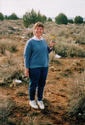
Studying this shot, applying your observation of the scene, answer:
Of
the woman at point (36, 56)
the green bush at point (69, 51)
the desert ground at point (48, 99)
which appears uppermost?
the woman at point (36, 56)

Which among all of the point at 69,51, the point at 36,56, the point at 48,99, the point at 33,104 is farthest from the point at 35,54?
the point at 69,51

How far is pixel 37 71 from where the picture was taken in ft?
11.0

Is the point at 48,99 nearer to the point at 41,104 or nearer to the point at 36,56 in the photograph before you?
the point at 41,104

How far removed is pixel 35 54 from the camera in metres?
3.26

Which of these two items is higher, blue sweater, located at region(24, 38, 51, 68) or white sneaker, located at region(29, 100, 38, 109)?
blue sweater, located at region(24, 38, 51, 68)

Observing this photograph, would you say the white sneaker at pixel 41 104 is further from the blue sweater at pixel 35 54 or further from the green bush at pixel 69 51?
the green bush at pixel 69 51

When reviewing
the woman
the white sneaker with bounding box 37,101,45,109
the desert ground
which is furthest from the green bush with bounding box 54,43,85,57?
the woman

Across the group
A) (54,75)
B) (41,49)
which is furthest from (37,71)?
(54,75)

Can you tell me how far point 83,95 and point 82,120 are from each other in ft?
1.65

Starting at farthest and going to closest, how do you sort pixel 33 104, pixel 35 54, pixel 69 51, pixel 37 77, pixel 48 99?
pixel 69 51 → pixel 48 99 → pixel 33 104 → pixel 37 77 → pixel 35 54

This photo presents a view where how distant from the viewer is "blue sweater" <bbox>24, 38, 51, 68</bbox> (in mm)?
3193

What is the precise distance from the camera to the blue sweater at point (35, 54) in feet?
10.5

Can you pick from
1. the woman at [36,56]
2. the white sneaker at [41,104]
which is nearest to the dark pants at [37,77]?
the woman at [36,56]

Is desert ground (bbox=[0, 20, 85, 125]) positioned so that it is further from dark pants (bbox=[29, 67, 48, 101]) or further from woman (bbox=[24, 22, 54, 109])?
woman (bbox=[24, 22, 54, 109])
